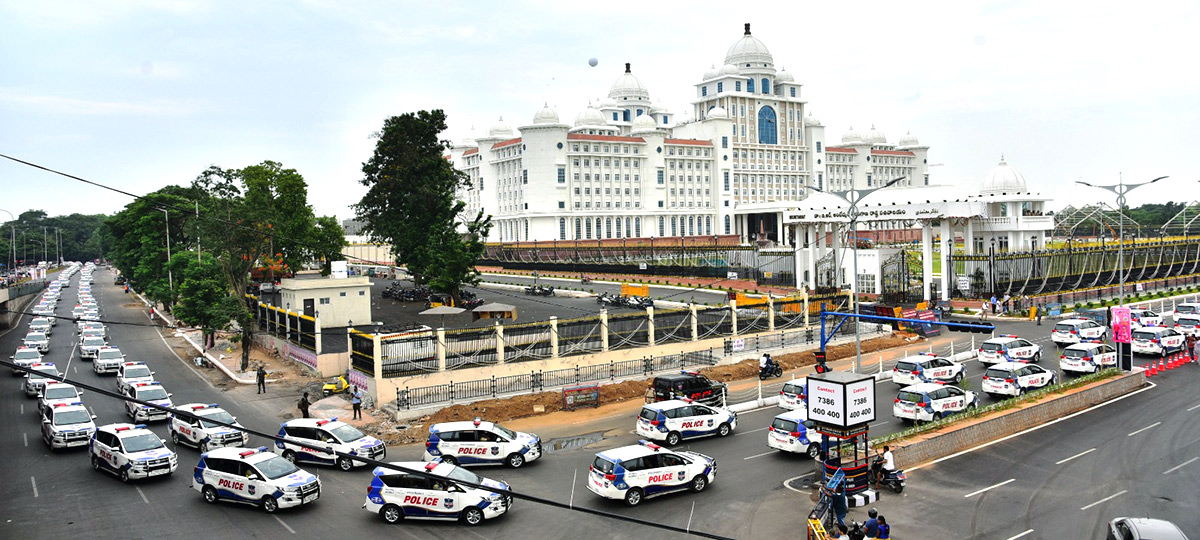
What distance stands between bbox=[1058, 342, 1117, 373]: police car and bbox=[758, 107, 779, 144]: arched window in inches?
4087

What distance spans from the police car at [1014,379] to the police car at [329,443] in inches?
815

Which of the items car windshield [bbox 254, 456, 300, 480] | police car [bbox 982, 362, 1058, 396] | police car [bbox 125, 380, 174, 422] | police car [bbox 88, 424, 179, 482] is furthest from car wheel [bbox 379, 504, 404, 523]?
police car [bbox 982, 362, 1058, 396]

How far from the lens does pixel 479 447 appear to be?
2286cm

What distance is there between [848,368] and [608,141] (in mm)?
87639

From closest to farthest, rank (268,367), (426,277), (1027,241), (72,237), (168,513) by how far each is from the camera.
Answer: (168,513) → (268,367) → (426,277) → (1027,241) → (72,237)

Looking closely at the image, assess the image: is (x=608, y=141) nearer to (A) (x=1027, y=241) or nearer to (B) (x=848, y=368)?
(A) (x=1027, y=241)

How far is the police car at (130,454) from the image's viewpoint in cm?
2122

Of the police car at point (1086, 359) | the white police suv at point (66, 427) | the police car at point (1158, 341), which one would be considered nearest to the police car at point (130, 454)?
the white police suv at point (66, 427)

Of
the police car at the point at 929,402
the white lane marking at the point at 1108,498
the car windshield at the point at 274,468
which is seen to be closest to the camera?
the white lane marking at the point at 1108,498

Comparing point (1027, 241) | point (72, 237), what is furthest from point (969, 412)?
point (72, 237)

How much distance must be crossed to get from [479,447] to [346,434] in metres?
3.82

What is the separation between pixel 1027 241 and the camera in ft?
206

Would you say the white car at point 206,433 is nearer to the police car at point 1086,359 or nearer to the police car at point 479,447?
the police car at point 479,447

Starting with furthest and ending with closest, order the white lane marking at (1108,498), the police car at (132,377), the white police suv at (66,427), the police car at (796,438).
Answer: the police car at (132,377) → the white police suv at (66,427) → the police car at (796,438) → the white lane marking at (1108,498)
